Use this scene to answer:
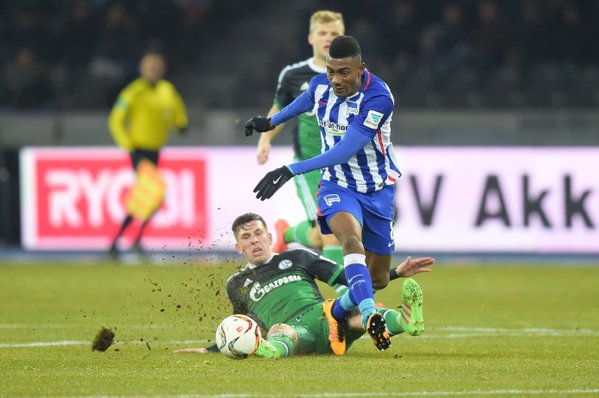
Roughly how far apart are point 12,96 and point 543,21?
7.89 m

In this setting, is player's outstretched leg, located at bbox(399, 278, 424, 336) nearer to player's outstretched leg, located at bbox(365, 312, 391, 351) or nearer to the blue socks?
the blue socks

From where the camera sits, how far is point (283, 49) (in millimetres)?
19562

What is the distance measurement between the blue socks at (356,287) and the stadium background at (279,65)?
9101 millimetres

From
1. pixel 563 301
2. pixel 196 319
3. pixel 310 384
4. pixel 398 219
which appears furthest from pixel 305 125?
pixel 398 219

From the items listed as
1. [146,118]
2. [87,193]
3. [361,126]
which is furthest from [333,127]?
[87,193]

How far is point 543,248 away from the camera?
53.3ft

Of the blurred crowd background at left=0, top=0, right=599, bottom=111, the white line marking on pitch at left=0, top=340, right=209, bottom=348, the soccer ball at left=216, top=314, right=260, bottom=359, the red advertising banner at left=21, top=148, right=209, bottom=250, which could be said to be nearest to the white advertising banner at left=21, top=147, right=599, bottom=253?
the red advertising banner at left=21, top=148, right=209, bottom=250

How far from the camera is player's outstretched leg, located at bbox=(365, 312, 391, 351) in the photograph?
283 inches

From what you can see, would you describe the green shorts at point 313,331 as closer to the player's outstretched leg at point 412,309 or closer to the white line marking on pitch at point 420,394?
the player's outstretched leg at point 412,309

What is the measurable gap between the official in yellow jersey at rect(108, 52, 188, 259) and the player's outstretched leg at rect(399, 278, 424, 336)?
921 centimetres

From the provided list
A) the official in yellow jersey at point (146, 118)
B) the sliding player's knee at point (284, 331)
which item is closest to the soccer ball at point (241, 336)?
the sliding player's knee at point (284, 331)

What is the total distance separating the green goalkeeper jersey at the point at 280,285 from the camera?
8102mm

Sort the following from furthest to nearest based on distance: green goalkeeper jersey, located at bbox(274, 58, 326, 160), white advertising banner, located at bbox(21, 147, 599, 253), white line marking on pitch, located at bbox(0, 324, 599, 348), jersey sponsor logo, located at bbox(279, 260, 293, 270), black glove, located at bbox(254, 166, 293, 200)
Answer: white advertising banner, located at bbox(21, 147, 599, 253), green goalkeeper jersey, located at bbox(274, 58, 326, 160), white line marking on pitch, located at bbox(0, 324, 599, 348), jersey sponsor logo, located at bbox(279, 260, 293, 270), black glove, located at bbox(254, 166, 293, 200)

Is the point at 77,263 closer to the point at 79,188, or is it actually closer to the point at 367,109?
the point at 79,188
